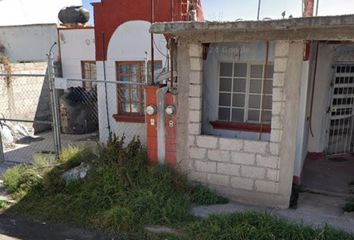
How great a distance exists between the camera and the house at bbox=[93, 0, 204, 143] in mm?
8812

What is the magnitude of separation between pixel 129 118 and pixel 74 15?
18.0 feet

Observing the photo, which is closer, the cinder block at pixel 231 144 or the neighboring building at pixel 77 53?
the cinder block at pixel 231 144

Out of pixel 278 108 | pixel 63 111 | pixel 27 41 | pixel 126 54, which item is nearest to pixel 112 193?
pixel 278 108

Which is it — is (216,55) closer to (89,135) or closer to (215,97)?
(215,97)

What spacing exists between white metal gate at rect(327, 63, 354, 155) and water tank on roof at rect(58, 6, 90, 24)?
894cm

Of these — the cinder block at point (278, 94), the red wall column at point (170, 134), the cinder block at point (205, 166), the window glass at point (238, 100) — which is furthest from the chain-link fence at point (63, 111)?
the cinder block at point (278, 94)

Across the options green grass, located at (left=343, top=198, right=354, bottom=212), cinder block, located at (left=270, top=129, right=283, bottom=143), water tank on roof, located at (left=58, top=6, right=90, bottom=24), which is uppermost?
water tank on roof, located at (left=58, top=6, right=90, bottom=24)

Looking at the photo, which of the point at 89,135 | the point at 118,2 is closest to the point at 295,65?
the point at 118,2

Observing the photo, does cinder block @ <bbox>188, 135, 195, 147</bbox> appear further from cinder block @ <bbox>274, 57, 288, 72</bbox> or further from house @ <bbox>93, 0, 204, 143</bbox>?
house @ <bbox>93, 0, 204, 143</bbox>

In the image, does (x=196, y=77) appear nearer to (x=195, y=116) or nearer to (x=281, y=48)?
(x=195, y=116)

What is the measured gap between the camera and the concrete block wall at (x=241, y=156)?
548 centimetres

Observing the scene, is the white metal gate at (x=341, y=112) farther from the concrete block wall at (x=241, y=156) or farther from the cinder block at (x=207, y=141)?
the cinder block at (x=207, y=141)

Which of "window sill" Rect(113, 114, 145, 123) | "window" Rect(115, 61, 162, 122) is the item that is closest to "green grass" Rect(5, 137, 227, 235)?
"window sill" Rect(113, 114, 145, 123)

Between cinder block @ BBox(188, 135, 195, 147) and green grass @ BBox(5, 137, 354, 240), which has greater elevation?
cinder block @ BBox(188, 135, 195, 147)
